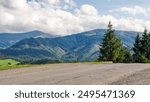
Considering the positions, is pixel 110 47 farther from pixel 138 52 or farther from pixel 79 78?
pixel 79 78

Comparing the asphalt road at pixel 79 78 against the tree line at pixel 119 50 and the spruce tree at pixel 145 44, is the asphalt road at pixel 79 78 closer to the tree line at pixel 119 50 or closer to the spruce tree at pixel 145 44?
the tree line at pixel 119 50

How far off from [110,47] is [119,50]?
2418 mm

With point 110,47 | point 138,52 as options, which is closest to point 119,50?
point 110,47

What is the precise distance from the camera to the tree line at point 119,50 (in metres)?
92.8

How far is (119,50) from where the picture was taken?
94.5 metres

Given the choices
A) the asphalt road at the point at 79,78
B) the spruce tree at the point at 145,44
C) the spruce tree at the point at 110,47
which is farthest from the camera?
the spruce tree at the point at 145,44

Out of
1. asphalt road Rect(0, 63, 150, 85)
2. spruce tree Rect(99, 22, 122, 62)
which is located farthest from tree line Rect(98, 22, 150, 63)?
asphalt road Rect(0, 63, 150, 85)

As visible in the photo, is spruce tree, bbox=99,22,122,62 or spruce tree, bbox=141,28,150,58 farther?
spruce tree, bbox=141,28,150,58

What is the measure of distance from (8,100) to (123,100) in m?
3.83

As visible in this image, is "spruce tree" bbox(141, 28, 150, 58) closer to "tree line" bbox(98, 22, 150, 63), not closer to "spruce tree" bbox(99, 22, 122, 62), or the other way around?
"tree line" bbox(98, 22, 150, 63)

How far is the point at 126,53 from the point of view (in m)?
102

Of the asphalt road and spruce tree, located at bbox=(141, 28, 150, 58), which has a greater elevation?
spruce tree, located at bbox=(141, 28, 150, 58)

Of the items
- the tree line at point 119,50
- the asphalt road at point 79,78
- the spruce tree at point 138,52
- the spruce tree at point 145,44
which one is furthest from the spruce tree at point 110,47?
the asphalt road at point 79,78

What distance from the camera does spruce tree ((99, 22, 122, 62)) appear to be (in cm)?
9223
